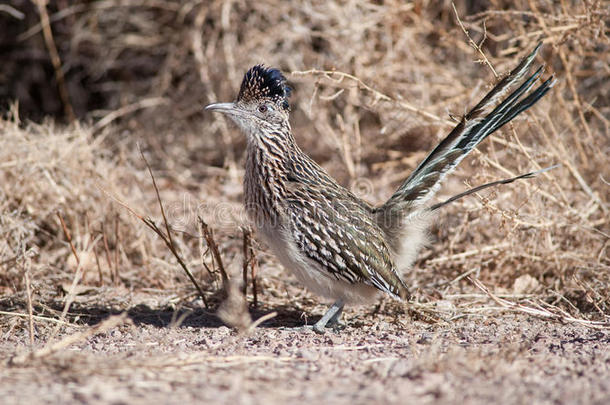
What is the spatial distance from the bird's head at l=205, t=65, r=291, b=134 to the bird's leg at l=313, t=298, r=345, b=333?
1.25 m

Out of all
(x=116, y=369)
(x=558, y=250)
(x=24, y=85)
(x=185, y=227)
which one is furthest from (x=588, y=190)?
(x=24, y=85)

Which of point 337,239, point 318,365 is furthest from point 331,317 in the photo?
point 318,365

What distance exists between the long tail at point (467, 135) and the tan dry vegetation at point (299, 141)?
0.26 m

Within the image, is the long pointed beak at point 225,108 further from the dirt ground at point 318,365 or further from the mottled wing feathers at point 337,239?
the dirt ground at point 318,365

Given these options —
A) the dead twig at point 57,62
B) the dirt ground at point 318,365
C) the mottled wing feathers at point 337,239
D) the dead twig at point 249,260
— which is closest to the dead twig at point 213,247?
the dead twig at point 249,260

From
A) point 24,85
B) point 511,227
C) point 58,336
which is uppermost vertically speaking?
point 24,85

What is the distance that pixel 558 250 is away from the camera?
511 cm

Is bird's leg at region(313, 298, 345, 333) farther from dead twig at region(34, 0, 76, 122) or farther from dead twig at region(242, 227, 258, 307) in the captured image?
dead twig at region(34, 0, 76, 122)

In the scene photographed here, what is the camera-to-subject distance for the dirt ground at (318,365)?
2.75 meters

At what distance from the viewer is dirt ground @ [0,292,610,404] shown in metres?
2.75

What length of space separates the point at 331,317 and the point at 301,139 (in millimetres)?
3633

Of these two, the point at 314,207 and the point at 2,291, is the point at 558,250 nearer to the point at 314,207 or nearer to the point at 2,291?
the point at 314,207

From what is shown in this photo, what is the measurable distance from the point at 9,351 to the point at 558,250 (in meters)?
3.78

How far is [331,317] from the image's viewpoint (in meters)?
4.39
